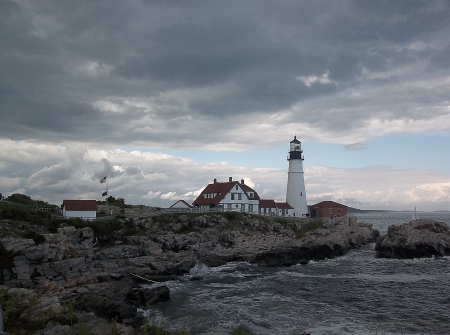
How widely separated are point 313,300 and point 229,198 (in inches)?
1286

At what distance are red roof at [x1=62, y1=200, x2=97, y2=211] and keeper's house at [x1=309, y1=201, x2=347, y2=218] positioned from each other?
39.3 metres

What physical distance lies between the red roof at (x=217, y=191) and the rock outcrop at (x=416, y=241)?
20787 millimetres

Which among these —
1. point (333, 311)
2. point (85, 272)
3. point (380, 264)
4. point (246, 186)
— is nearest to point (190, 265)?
point (85, 272)

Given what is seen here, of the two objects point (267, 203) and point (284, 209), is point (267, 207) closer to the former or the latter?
point (267, 203)

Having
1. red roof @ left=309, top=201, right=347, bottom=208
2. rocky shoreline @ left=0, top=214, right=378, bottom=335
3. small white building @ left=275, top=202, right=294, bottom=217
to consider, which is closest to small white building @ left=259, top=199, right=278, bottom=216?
small white building @ left=275, top=202, right=294, bottom=217

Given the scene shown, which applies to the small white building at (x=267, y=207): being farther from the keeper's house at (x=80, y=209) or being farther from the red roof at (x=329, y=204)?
the keeper's house at (x=80, y=209)

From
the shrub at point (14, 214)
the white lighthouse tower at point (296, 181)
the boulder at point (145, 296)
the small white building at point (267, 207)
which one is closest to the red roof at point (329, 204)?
the white lighthouse tower at point (296, 181)

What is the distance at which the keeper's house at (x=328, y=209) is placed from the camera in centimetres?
6394

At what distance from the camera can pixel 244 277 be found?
29812mm

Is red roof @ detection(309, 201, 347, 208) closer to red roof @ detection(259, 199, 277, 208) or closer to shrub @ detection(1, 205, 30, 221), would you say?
red roof @ detection(259, 199, 277, 208)

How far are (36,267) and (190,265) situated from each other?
1222cm

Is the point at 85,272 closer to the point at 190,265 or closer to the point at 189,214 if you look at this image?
the point at 190,265

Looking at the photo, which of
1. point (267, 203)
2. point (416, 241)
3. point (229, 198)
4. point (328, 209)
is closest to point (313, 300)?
point (416, 241)

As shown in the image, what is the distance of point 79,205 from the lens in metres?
39.1
